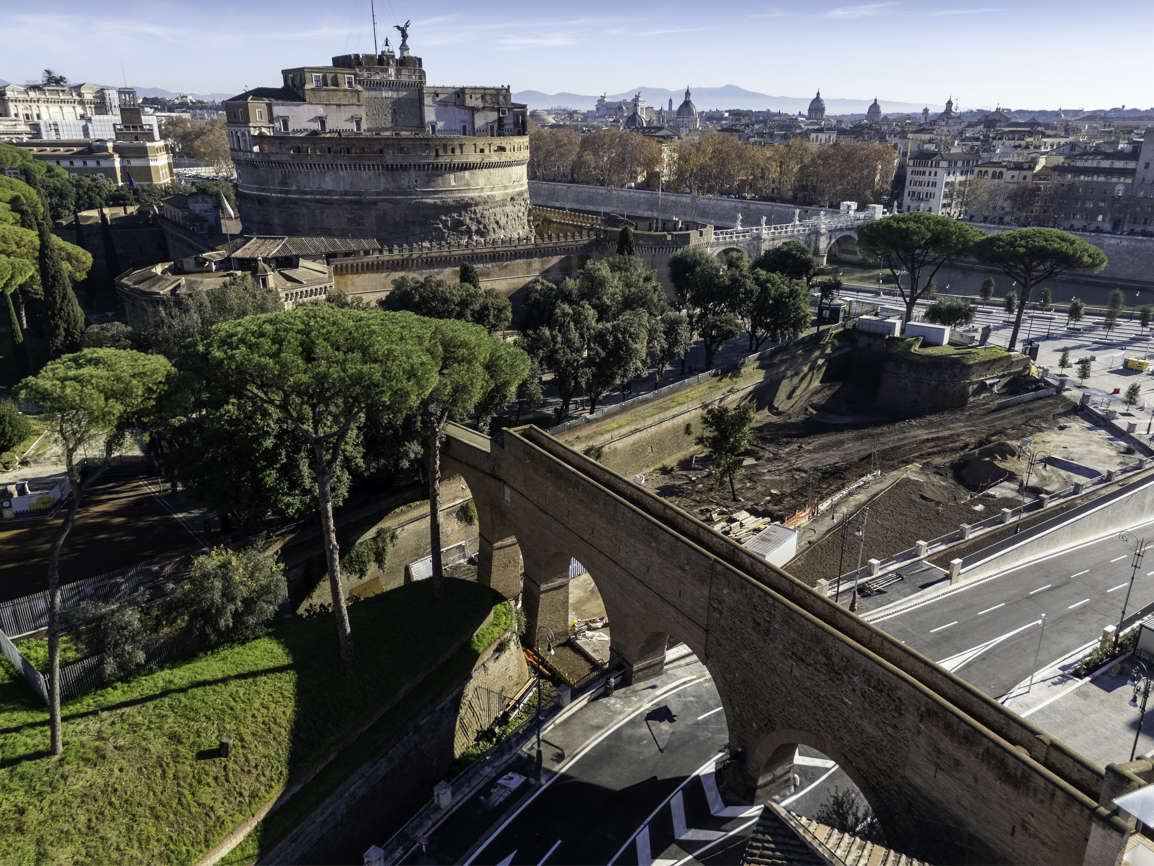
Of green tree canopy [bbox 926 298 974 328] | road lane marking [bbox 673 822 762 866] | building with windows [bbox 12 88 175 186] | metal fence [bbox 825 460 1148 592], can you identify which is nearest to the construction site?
metal fence [bbox 825 460 1148 592]

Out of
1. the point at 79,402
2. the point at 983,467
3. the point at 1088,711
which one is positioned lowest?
the point at 1088,711

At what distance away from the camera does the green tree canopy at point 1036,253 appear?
57.1m

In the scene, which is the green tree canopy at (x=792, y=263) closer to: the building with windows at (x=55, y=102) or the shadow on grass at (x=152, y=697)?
the shadow on grass at (x=152, y=697)

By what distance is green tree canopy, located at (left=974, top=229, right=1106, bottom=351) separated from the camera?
57062mm

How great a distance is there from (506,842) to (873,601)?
1762 cm

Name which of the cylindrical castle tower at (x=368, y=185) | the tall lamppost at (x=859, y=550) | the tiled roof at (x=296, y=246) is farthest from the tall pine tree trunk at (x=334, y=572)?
the cylindrical castle tower at (x=368, y=185)

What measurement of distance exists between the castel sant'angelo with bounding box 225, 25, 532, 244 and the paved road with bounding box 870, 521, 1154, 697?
4890 centimetres

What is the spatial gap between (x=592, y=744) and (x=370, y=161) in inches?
2052

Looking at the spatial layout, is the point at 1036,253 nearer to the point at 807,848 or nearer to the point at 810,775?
the point at 810,775

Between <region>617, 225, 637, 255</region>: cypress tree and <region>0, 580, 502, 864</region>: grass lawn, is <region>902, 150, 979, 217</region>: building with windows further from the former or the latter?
<region>0, 580, 502, 864</region>: grass lawn

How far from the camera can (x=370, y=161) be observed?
203 ft

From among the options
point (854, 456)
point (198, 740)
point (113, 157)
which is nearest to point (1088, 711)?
point (854, 456)

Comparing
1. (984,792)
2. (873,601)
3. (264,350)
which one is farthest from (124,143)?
(984,792)

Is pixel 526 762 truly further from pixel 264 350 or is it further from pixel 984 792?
pixel 264 350
